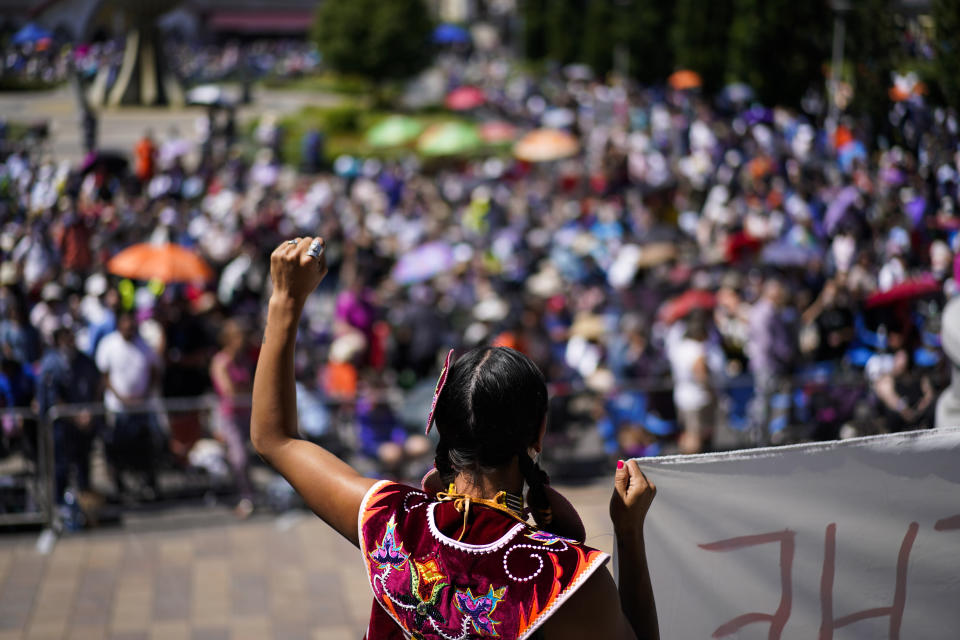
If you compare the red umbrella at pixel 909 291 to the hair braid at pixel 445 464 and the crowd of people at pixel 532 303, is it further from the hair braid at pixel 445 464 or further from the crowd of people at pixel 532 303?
the hair braid at pixel 445 464

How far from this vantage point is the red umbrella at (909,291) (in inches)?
294

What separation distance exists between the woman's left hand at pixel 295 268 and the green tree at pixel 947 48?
14.7 ft

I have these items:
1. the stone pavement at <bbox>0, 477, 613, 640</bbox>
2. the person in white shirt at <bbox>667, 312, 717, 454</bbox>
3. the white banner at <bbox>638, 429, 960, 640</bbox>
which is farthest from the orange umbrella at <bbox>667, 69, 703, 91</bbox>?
the white banner at <bbox>638, 429, 960, 640</bbox>

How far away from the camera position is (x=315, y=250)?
1.96m

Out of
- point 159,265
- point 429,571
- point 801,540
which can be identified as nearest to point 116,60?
point 159,265

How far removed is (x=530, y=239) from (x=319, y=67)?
22103 millimetres

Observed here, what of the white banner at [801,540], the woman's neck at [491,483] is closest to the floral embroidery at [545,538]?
the woman's neck at [491,483]

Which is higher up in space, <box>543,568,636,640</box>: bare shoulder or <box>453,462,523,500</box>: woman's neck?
<box>453,462,523,500</box>: woman's neck

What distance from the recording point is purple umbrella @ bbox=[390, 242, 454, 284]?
11.1 meters

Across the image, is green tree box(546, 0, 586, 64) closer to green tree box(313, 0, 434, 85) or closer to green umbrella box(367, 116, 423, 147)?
green tree box(313, 0, 434, 85)

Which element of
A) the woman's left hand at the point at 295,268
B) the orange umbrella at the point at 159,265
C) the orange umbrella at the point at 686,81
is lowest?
the orange umbrella at the point at 159,265

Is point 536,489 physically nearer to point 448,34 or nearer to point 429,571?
point 429,571

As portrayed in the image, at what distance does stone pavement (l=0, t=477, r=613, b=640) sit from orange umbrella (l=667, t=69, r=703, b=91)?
25.9 m

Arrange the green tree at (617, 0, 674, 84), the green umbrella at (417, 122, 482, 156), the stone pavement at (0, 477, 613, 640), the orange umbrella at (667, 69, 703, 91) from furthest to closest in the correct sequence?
the green tree at (617, 0, 674, 84) < the orange umbrella at (667, 69, 703, 91) < the green umbrella at (417, 122, 482, 156) < the stone pavement at (0, 477, 613, 640)
